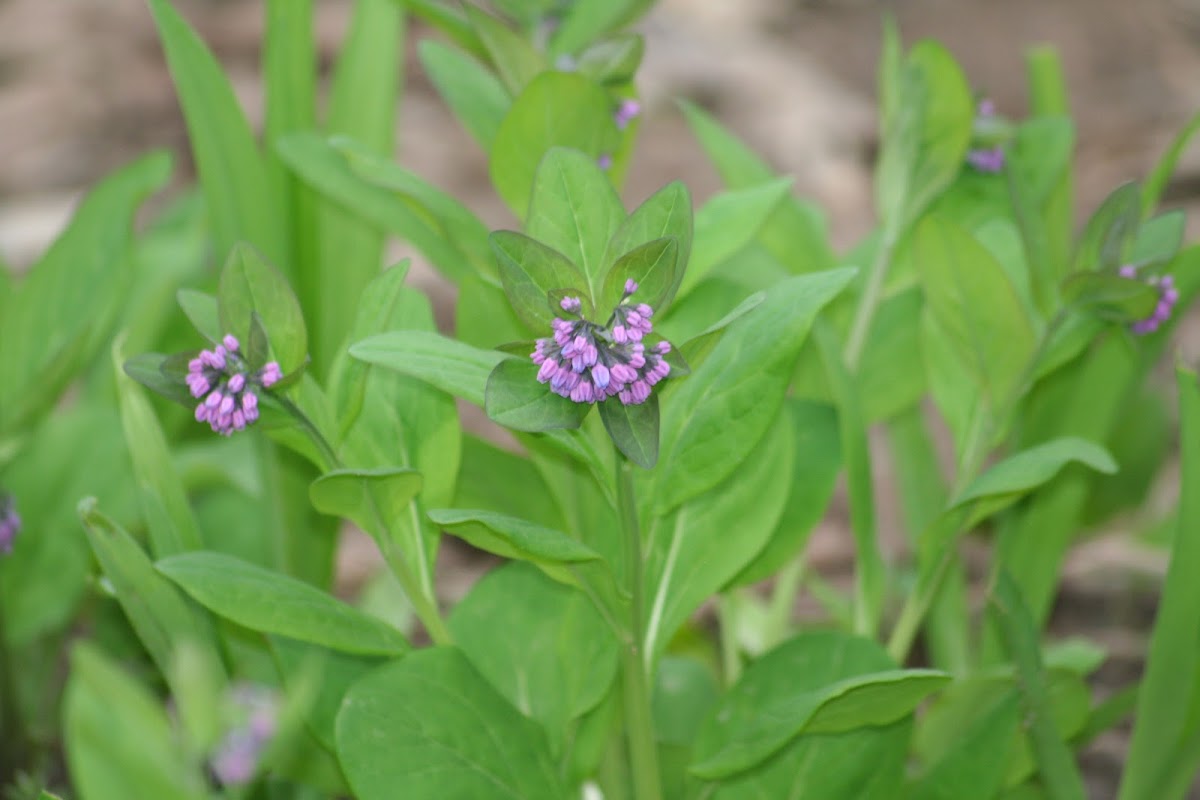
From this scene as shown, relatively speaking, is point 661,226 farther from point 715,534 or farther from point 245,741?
point 245,741

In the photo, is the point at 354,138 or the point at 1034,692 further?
the point at 354,138

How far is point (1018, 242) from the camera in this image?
1087mm

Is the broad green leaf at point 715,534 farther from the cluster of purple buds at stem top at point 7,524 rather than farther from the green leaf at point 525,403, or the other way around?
the cluster of purple buds at stem top at point 7,524

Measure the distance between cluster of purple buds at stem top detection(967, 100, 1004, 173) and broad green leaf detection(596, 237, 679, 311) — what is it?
1.69 feet

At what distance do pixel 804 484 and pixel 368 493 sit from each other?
1.22 feet

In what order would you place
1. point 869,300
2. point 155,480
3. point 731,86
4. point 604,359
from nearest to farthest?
point 604,359 → point 155,480 → point 869,300 → point 731,86

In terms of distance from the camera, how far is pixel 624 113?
1.00 metres

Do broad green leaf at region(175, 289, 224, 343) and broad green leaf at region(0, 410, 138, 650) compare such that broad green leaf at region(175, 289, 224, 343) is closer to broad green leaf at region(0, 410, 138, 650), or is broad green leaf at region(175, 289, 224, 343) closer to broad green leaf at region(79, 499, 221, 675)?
broad green leaf at region(79, 499, 221, 675)

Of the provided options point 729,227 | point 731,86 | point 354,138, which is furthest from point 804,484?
point 731,86

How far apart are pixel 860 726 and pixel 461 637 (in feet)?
0.96

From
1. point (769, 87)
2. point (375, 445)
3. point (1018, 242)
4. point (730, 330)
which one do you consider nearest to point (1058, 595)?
point (1018, 242)

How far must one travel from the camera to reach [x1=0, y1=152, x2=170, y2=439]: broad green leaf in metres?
1.16

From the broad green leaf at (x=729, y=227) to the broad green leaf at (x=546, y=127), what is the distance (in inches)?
3.9

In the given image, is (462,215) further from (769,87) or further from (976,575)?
(769,87)
